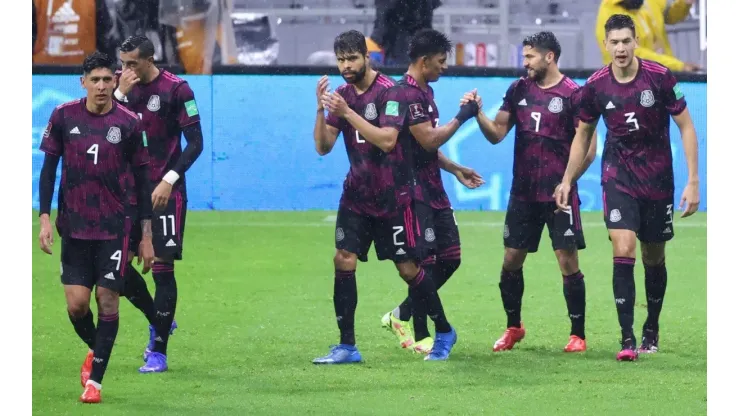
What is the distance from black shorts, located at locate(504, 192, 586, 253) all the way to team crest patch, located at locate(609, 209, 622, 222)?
16.6 inches

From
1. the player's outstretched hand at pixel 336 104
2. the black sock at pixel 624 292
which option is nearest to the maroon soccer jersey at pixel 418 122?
the player's outstretched hand at pixel 336 104

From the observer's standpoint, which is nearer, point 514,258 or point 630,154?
point 630,154

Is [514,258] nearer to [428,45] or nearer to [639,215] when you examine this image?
[639,215]

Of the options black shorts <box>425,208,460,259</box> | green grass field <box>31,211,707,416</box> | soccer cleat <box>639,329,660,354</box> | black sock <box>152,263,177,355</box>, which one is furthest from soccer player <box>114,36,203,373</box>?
soccer cleat <box>639,329,660,354</box>

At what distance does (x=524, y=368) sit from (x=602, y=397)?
2.79 feet

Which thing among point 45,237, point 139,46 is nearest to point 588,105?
point 139,46

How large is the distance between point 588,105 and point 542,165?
1.77 ft

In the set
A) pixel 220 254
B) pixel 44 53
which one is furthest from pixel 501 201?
pixel 44 53

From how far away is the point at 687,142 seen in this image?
712cm

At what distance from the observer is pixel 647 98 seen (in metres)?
7.29

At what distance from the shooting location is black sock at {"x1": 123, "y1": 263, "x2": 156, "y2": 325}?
24.1 feet
